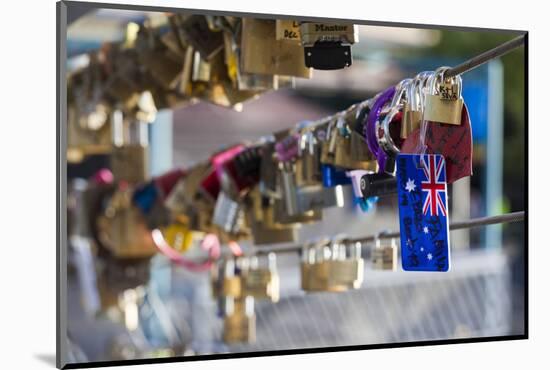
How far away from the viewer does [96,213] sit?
3951 mm

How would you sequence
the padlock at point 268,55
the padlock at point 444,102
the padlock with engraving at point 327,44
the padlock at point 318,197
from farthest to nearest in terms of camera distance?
the padlock at point 318,197 < the padlock at point 268,55 < the padlock with engraving at point 327,44 < the padlock at point 444,102

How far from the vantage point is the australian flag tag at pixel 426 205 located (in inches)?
72.4

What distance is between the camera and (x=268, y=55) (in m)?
2.20

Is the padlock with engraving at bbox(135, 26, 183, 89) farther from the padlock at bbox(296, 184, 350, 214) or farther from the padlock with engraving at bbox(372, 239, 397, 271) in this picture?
the padlock with engraving at bbox(372, 239, 397, 271)

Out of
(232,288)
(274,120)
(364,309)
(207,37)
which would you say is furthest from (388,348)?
(274,120)

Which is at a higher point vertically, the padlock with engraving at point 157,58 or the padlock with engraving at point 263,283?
the padlock with engraving at point 157,58

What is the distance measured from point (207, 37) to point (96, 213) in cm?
171

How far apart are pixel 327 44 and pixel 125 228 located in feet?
5.89

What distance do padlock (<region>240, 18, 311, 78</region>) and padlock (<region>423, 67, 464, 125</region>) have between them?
413 mm

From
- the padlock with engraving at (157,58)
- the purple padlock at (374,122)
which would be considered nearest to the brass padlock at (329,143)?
the purple padlock at (374,122)

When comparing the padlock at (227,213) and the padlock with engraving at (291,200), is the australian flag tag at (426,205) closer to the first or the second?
the padlock with engraving at (291,200)

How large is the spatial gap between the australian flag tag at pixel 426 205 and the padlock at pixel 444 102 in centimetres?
7

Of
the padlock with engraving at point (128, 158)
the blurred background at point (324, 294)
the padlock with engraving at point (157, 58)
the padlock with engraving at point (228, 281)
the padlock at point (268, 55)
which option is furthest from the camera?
the blurred background at point (324, 294)

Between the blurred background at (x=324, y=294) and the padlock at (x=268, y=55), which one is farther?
the blurred background at (x=324, y=294)
